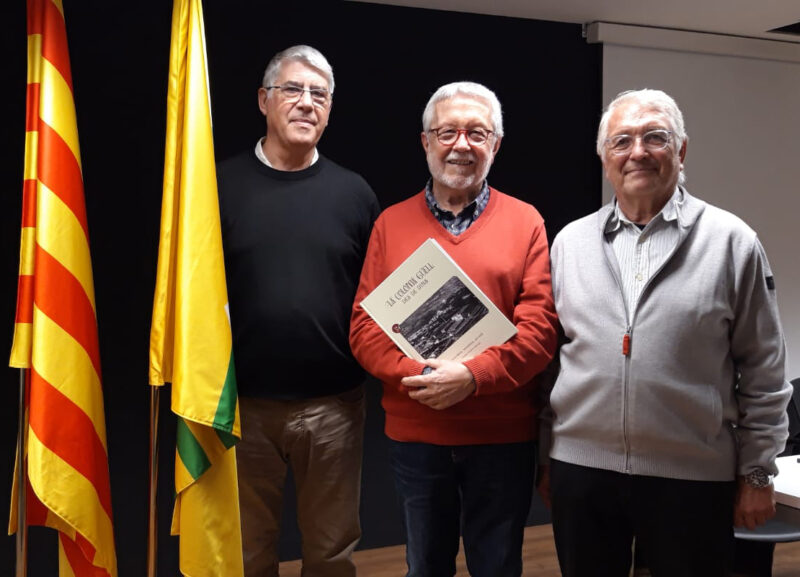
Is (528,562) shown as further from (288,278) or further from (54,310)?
(54,310)

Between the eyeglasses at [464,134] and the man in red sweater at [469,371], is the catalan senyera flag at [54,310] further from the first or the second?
the eyeglasses at [464,134]

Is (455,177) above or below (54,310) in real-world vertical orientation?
above

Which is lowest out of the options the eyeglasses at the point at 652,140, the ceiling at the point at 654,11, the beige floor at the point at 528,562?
the beige floor at the point at 528,562

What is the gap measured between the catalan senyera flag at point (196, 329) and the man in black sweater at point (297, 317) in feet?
0.40

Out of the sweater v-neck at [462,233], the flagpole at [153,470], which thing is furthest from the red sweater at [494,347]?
the flagpole at [153,470]

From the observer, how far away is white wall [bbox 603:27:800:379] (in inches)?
171

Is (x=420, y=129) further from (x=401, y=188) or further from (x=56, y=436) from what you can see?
(x=56, y=436)

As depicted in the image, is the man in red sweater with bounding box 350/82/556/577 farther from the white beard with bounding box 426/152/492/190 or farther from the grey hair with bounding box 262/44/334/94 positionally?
the grey hair with bounding box 262/44/334/94

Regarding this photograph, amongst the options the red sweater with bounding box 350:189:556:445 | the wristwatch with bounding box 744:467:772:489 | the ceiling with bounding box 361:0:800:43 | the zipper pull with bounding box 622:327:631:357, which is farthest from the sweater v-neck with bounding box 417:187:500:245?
the ceiling with bounding box 361:0:800:43

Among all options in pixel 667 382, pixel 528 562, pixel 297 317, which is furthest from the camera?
pixel 528 562

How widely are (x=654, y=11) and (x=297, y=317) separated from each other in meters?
2.74

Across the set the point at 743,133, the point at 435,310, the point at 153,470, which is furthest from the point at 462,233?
the point at 743,133

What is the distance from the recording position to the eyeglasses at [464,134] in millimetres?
Answer: 2178

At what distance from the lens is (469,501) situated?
2156 mm
